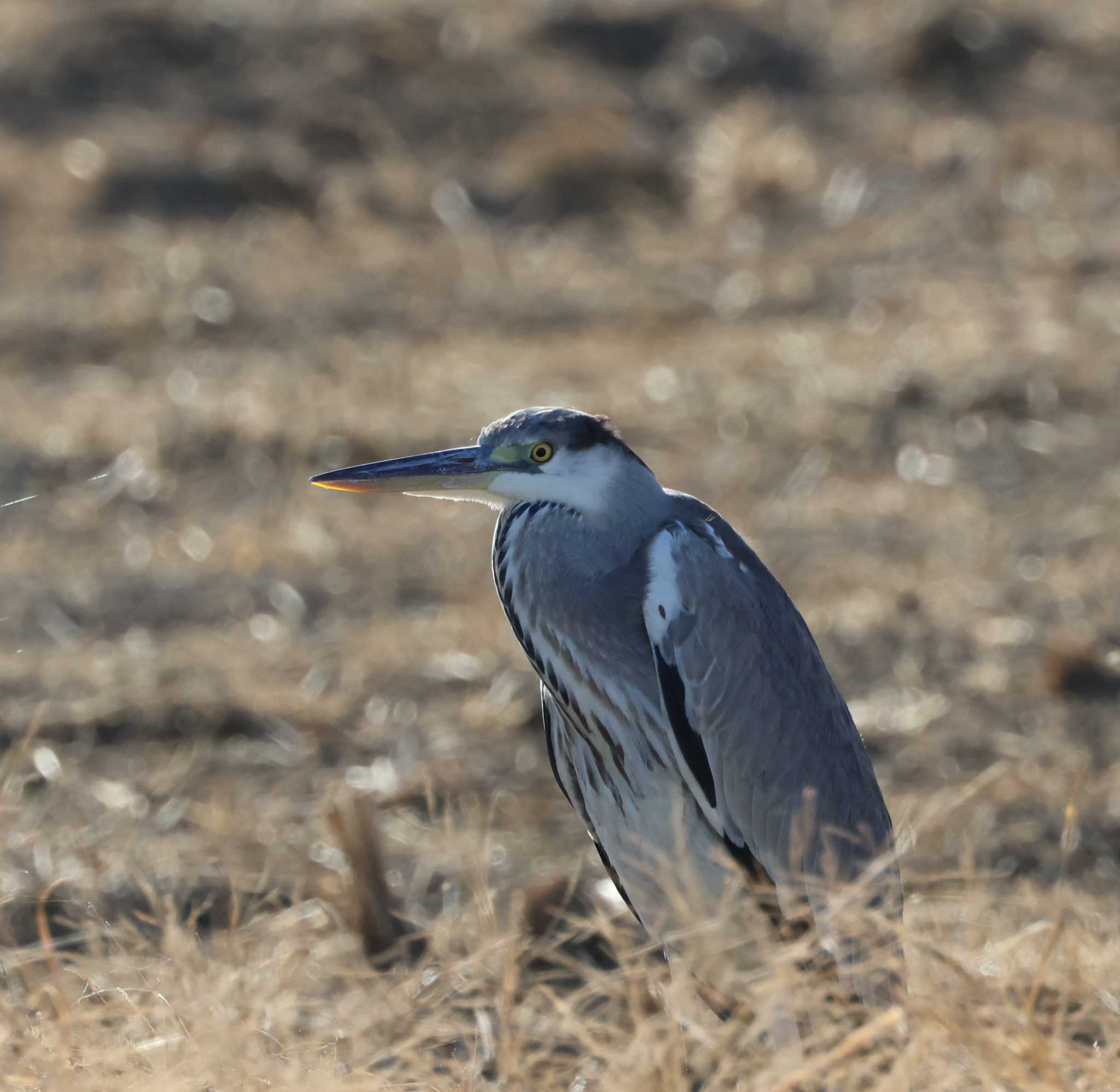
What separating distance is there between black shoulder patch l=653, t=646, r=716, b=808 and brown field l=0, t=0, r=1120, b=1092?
1.12 feet

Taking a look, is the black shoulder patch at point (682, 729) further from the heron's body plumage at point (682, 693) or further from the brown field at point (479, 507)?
the brown field at point (479, 507)

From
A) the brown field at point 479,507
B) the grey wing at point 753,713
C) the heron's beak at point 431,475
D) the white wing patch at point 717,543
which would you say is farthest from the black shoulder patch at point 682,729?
the heron's beak at point 431,475

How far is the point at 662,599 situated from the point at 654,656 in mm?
109

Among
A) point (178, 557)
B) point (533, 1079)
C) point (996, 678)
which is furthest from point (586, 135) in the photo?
point (533, 1079)

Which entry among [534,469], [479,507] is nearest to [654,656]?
[534,469]

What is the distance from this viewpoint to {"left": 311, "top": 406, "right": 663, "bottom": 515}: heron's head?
10.5 ft

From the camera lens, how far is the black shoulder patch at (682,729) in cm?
316

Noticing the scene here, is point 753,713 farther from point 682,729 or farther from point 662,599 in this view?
point 662,599

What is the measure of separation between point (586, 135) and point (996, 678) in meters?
6.10

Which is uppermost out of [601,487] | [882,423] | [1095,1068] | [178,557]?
[601,487]

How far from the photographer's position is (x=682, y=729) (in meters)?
3.18

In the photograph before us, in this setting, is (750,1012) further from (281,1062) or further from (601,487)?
(601,487)

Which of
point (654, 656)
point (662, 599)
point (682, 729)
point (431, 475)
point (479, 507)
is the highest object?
point (431, 475)

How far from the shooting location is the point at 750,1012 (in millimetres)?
2691
